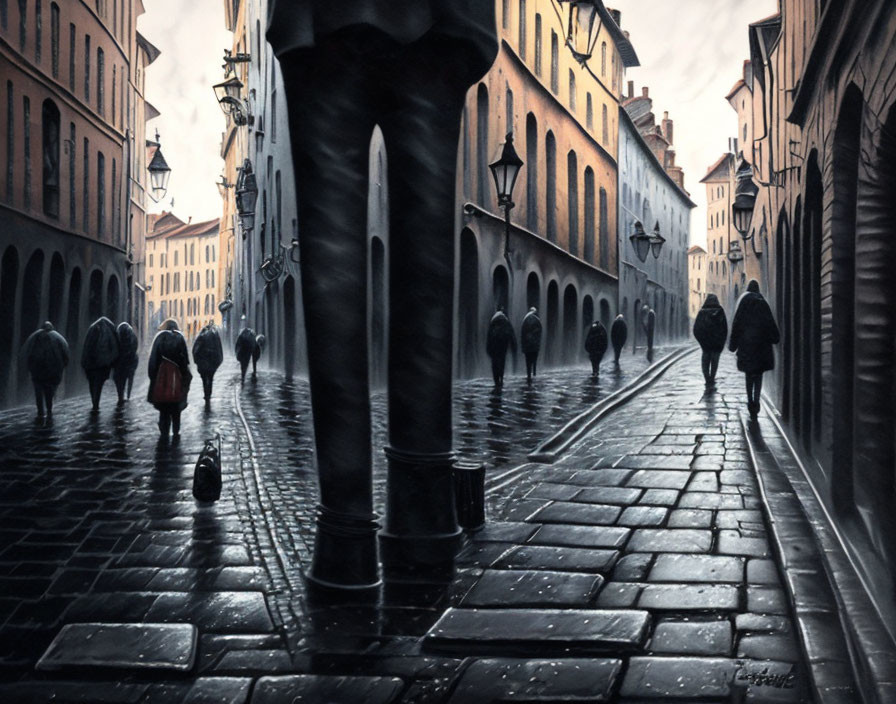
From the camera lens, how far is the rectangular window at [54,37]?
19672mm

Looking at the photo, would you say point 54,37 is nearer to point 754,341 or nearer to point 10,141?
point 10,141

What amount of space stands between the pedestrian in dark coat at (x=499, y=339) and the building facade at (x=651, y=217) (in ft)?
55.8

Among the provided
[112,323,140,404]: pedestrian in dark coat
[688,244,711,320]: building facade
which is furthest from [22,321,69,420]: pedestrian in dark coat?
[688,244,711,320]: building facade

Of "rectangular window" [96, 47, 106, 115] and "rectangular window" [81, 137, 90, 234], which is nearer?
"rectangular window" [81, 137, 90, 234]

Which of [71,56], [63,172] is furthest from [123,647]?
[71,56]

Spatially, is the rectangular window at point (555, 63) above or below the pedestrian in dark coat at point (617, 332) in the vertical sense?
above

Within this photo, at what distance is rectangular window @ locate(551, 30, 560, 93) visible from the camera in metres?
28.9

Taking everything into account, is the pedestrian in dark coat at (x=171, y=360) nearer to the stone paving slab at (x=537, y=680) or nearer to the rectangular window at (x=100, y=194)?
the stone paving slab at (x=537, y=680)

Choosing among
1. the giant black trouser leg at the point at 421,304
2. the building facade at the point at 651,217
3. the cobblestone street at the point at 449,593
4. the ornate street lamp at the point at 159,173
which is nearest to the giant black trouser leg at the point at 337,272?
the giant black trouser leg at the point at 421,304

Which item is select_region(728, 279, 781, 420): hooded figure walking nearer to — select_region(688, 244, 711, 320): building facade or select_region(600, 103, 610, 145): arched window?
select_region(600, 103, 610, 145): arched window

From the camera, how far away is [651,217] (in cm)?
4444

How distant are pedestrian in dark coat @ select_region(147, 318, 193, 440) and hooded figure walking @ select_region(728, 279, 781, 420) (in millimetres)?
6350

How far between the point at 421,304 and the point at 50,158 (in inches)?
680

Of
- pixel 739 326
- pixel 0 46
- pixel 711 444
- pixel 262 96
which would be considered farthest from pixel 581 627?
pixel 262 96
